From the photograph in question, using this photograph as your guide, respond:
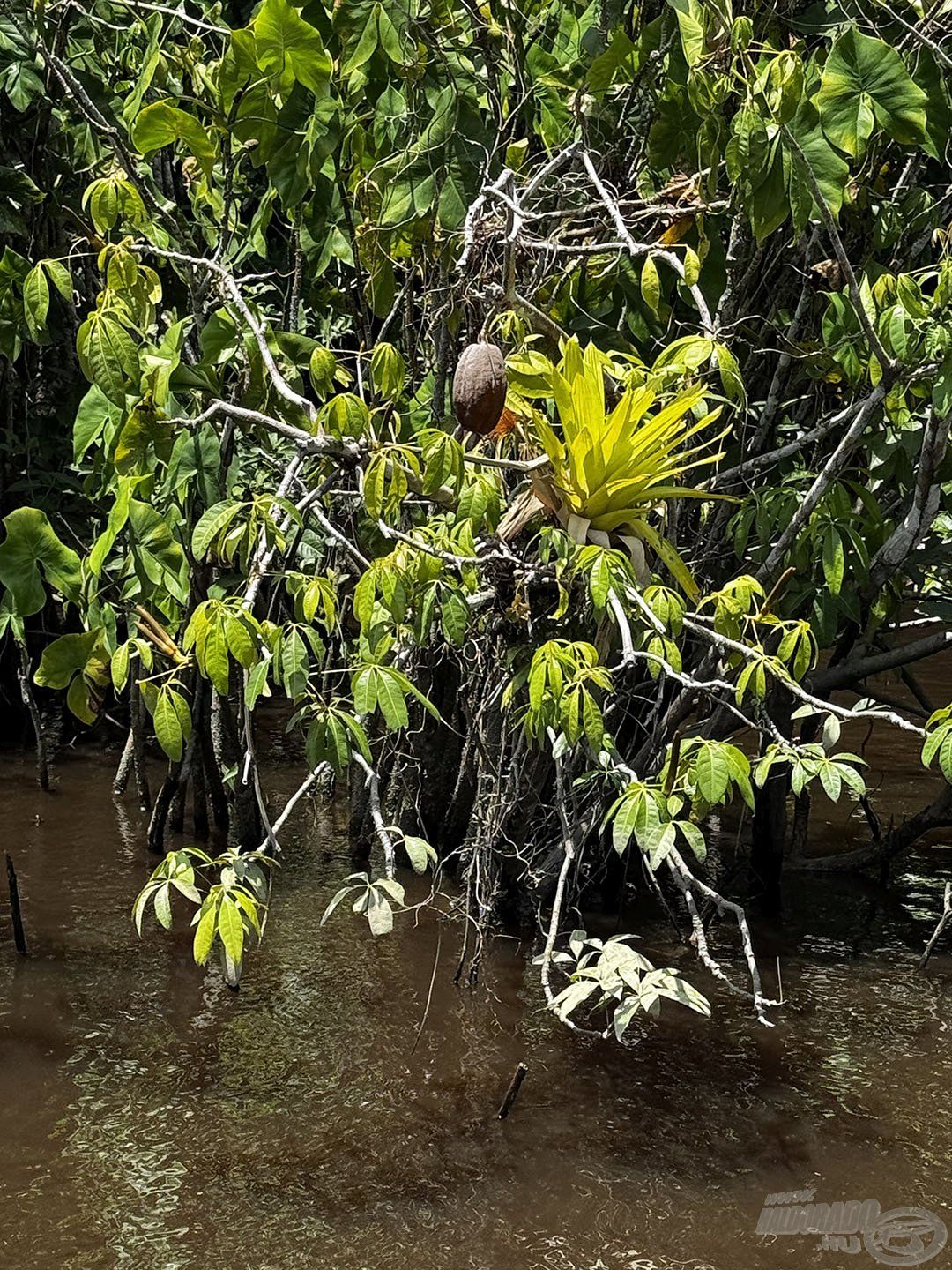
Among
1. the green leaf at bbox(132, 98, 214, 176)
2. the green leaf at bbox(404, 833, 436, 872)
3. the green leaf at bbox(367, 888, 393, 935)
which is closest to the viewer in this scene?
the green leaf at bbox(367, 888, 393, 935)

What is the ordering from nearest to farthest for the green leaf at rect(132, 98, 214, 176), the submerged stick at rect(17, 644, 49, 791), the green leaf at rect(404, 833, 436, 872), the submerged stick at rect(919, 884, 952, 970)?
the green leaf at rect(404, 833, 436, 872) → the green leaf at rect(132, 98, 214, 176) → the submerged stick at rect(919, 884, 952, 970) → the submerged stick at rect(17, 644, 49, 791)

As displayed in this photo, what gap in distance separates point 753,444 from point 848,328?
49 centimetres

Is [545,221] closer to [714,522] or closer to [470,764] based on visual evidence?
[714,522]

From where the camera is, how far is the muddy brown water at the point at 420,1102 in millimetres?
2662

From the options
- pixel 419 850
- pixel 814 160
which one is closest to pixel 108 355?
pixel 419 850

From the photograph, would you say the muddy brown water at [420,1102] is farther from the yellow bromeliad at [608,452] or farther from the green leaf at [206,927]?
the yellow bromeliad at [608,452]

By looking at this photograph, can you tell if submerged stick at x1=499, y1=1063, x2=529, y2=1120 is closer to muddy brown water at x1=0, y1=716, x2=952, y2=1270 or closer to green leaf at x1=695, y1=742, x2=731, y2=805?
muddy brown water at x1=0, y1=716, x2=952, y2=1270

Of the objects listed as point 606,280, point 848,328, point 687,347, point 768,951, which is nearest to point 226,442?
point 606,280

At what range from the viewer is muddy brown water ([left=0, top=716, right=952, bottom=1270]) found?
2662 millimetres

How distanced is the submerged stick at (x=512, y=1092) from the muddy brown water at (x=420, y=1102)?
0.03m

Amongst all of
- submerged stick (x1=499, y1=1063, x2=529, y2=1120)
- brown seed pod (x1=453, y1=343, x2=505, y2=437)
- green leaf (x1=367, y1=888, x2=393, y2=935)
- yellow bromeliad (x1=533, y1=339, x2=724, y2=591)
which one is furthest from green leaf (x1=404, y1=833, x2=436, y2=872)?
brown seed pod (x1=453, y1=343, x2=505, y2=437)

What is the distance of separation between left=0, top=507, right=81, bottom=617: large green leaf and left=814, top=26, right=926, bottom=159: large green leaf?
1803 millimetres

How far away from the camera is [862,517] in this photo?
11.9ft

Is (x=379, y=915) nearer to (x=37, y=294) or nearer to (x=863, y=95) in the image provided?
(x=37, y=294)
